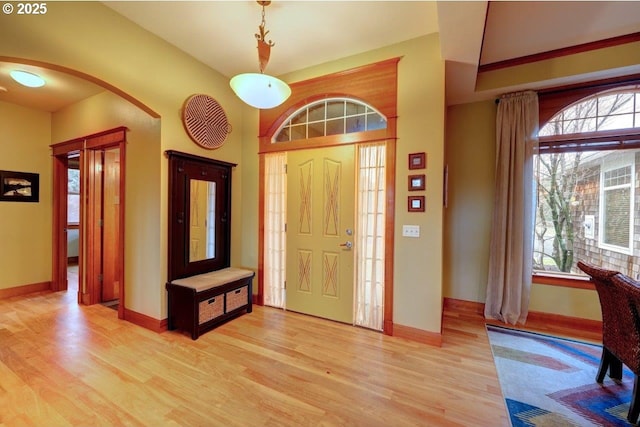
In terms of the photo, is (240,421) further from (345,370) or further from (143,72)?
(143,72)

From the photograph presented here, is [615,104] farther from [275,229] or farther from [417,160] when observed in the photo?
[275,229]

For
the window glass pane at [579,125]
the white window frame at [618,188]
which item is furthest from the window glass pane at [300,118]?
the white window frame at [618,188]

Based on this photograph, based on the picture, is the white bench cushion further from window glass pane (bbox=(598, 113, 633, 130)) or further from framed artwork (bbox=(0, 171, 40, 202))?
window glass pane (bbox=(598, 113, 633, 130))

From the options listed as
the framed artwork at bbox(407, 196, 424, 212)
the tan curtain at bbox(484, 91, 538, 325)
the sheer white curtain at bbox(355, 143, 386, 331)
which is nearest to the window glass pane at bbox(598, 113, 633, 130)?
the tan curtain at bbox(484, 91, 538, 325)

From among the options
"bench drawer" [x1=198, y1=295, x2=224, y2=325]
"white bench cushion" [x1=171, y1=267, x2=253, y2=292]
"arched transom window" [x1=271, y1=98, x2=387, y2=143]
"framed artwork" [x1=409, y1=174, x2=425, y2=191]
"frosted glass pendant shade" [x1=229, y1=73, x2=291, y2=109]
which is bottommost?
"bench drawer" [x1=198, y1=295, x2=224, y2=325]

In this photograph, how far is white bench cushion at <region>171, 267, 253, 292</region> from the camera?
2.76 meters

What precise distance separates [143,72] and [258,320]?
2.97m

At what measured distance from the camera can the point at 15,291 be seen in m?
3.93

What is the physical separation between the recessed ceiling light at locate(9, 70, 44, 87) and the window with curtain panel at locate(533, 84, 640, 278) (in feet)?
19.6

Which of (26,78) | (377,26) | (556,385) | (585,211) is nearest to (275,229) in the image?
(377,26)

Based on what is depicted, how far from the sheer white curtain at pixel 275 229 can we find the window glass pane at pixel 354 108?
1.00m

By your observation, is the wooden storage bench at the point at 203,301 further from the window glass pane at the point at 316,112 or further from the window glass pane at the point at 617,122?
the window glass pane at the point at 617,122

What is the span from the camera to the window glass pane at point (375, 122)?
2930mm

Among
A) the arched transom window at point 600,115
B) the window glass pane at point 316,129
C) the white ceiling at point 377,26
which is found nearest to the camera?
the white ceiling at point 377,26
